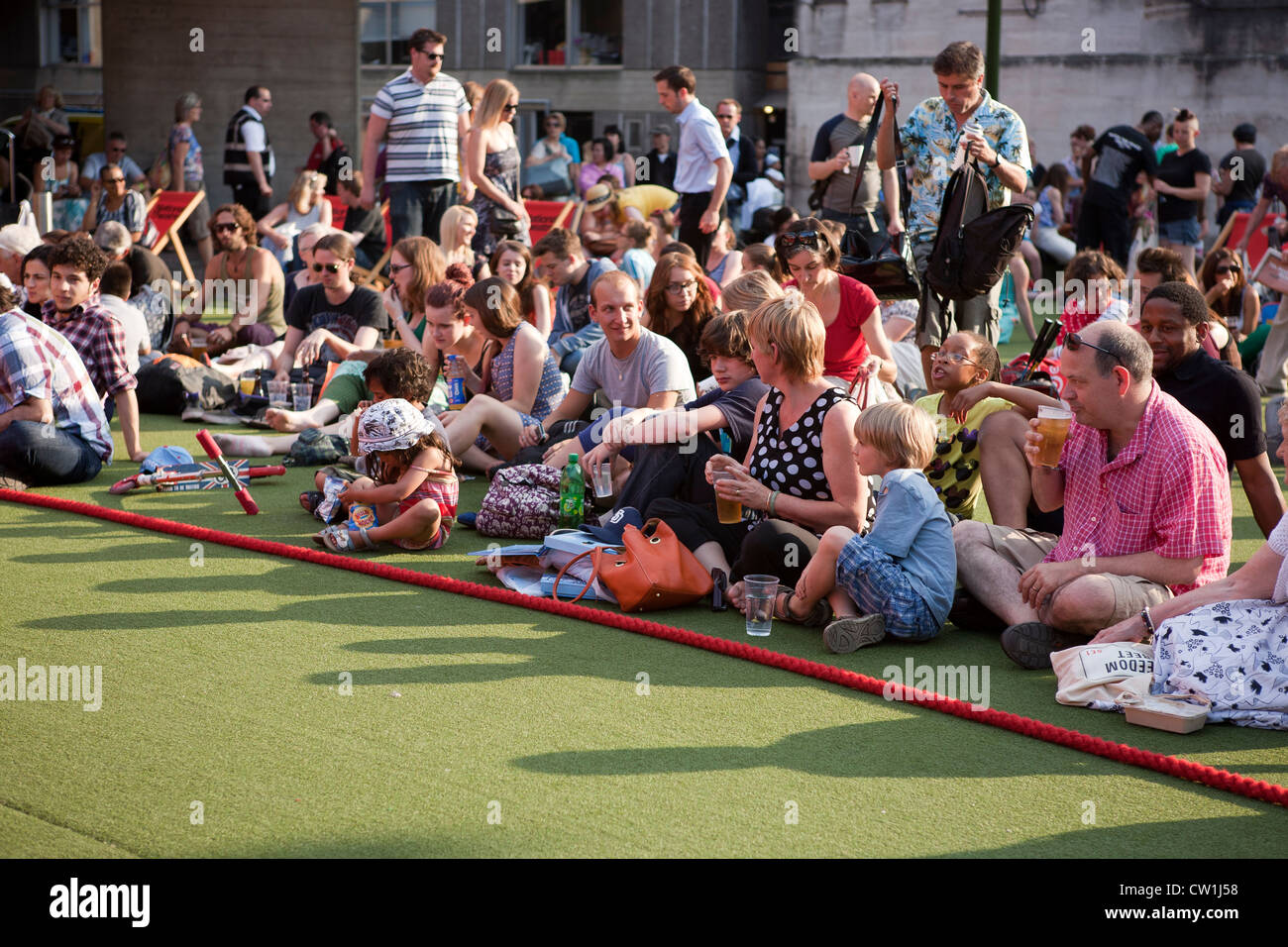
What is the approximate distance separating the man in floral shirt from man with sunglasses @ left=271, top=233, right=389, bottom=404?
376 cm

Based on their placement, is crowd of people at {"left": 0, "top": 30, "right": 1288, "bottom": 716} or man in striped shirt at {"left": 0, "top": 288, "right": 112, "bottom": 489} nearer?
crowd of people at {"left": 0, "top": 30, "right": 1288, "bottom": 716}

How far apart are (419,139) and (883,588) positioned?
7420mm

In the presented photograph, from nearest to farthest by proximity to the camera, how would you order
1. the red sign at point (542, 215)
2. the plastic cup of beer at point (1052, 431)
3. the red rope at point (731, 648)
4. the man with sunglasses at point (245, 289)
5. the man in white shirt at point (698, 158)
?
the red rope at point (731, 648)
the plastic cup of beer at point (1052, 431)
the man in white shirt at point (698, 158)
the man with sunglasses at point (245, 289)
the red sign at point (542, 215)

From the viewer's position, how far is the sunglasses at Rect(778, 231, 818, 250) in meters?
7.01

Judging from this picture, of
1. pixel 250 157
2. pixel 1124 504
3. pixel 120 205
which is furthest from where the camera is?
pixel 250 157

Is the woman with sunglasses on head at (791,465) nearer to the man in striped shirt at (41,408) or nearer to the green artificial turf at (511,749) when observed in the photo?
the green artificial turf at (511,749)

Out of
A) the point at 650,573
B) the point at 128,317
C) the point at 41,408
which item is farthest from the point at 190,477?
the point at 650,573

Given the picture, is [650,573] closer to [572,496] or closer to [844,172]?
[572,496]

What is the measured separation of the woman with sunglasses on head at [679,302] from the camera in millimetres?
7523

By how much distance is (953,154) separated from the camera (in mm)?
7746

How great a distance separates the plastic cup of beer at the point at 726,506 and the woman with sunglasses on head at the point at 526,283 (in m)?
3.94

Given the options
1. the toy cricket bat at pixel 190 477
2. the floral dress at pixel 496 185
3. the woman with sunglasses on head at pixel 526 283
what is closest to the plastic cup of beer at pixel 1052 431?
the toy cricket bat at pixel 190 477

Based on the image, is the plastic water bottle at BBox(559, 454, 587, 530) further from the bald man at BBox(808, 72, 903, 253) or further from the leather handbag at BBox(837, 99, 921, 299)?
the bald man at BBox(808, 72, 903, 253)

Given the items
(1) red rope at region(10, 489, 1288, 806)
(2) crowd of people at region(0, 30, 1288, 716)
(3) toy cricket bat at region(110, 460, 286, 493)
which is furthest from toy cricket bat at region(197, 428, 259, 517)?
(2) crowd of people at region(0, 30, 1288, 716)
